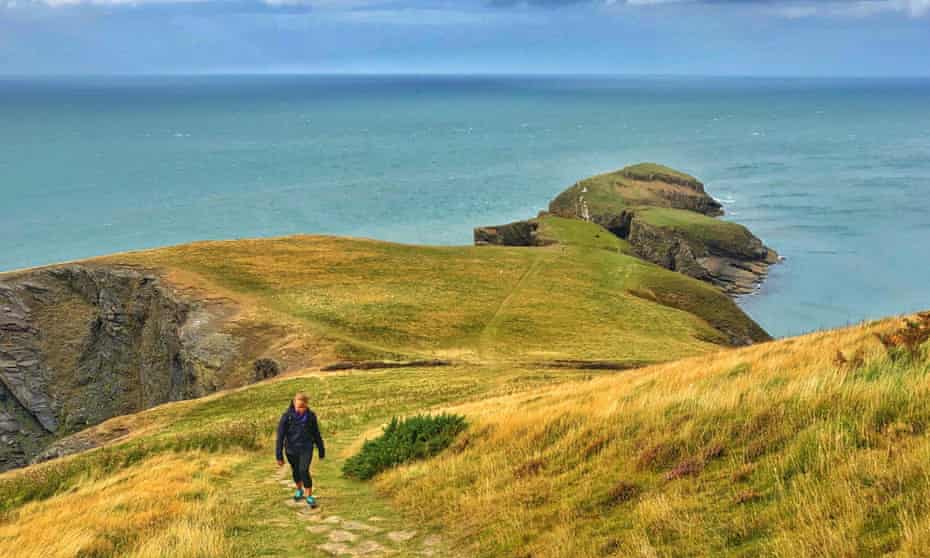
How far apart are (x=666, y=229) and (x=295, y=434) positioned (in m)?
112

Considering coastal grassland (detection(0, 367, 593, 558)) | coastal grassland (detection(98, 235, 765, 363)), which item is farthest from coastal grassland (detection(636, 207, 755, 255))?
coastal grassland (detection(0, 367, 593, 558))

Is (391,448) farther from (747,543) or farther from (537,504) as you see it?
(747,543)

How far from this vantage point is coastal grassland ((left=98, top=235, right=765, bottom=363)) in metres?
52.3

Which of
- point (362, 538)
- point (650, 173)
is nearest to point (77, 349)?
point (362, 538)

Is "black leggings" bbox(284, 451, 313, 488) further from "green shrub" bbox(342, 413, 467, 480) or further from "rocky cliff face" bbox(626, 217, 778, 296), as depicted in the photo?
"rocky cliff face" bbox(626, 217, 778, 296)

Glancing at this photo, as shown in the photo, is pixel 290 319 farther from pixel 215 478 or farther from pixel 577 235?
pixel 577 235

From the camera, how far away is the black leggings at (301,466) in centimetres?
1677

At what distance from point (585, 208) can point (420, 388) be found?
109 meters

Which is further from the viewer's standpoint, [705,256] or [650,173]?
[650,173]

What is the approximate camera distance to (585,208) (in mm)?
140500

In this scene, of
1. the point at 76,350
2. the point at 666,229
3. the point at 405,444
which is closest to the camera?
Result: the point at 405,444

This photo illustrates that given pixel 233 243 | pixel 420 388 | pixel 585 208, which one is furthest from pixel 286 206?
pixel 420 388

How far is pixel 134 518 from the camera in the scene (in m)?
15.4

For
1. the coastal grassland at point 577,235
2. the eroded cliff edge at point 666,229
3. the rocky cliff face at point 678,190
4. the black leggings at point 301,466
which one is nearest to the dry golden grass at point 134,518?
the black leggings at point 301,466
